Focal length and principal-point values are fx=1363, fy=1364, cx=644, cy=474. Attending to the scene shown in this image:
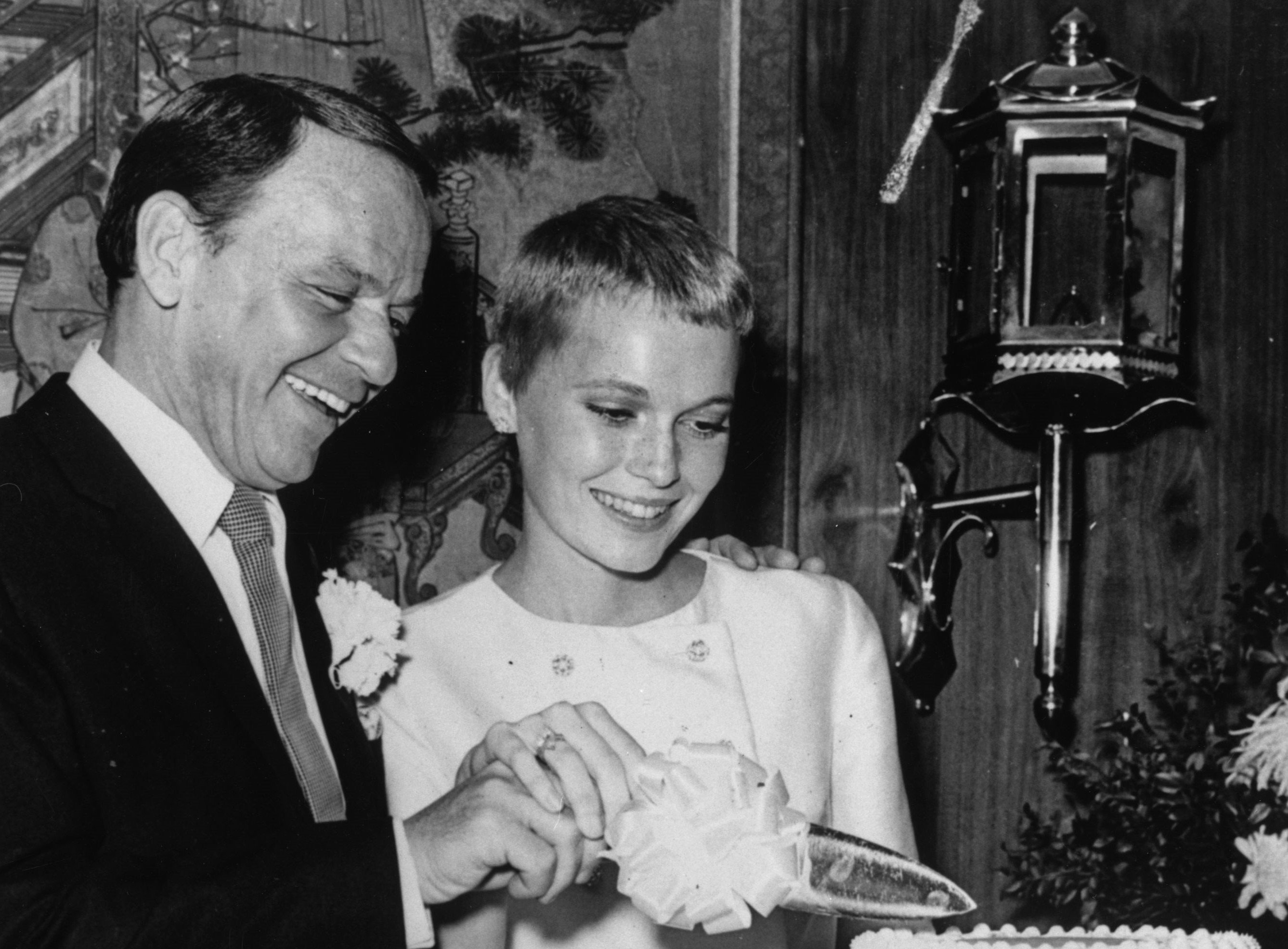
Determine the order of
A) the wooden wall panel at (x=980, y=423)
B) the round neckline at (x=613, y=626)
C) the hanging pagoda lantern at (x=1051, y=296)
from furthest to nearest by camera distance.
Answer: the wooden wall panel at (x=980, y=423)
the hanging pagoda lantern at (x=1051, y=296)
the round neckline at (x=613, y=626)

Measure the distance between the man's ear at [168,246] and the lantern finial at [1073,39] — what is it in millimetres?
1591

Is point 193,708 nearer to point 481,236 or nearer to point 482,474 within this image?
point 482,474

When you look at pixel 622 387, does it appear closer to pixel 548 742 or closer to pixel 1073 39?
pixel 548 742

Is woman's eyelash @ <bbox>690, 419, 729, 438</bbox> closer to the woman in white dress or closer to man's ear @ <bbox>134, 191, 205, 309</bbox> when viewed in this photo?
the woman in white dress

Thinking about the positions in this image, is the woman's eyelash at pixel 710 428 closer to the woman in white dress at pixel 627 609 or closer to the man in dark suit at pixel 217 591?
the woman in white dress at pixel 627 609

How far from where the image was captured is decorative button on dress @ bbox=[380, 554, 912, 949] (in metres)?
1.89

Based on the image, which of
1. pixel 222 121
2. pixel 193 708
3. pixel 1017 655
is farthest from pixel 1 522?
pixel 1017 655

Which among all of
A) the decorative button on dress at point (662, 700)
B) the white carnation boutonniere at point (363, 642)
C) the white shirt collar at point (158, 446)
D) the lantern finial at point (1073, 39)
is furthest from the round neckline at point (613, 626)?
the lantern finial at point (1073, 39)

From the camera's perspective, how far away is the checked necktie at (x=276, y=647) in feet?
5.51

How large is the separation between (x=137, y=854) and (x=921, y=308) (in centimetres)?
201

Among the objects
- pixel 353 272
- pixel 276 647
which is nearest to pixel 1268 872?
pixel 276 647

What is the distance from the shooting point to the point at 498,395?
1995 millimetres

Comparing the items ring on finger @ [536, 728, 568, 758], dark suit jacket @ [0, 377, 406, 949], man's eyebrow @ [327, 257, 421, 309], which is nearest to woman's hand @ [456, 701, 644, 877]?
ring on finger @ [536, 728, 568, 758]

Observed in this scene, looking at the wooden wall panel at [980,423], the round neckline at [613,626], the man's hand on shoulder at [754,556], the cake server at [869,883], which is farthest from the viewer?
the wooden wall panel at [980,423]
